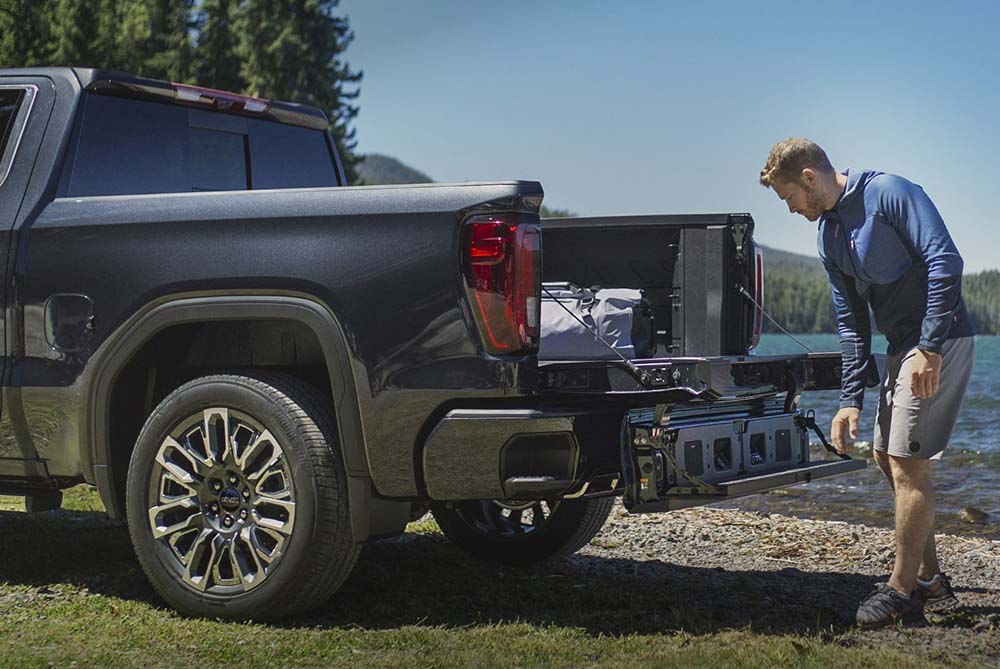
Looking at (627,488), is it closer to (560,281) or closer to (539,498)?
(539,498)

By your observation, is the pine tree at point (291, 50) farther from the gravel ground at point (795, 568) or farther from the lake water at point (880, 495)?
the gravel ground at point (795, 568)

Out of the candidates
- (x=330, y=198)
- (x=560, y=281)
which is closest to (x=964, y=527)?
(x=560, y=281)

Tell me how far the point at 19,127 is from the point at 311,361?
1629mm

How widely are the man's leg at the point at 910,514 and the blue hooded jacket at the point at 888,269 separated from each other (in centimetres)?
33

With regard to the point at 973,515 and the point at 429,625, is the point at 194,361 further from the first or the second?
the point at 973,515

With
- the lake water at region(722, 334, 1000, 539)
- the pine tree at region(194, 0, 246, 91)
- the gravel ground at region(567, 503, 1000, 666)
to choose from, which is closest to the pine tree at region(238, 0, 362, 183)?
the pine tree at region(194, 0, 246, 91)

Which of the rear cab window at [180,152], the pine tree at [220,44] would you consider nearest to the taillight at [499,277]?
the rear cab window at [180,152]

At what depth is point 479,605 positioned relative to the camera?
543 cm

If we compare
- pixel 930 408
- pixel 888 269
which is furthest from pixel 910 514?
pixel 888 269

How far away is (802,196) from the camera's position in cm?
514

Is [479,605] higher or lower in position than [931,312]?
lower

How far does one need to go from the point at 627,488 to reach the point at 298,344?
150 cm

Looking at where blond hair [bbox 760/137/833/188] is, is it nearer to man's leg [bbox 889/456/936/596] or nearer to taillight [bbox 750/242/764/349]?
taillight [bbox 750/242/764/349]

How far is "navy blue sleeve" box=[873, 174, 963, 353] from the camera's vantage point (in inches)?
190
